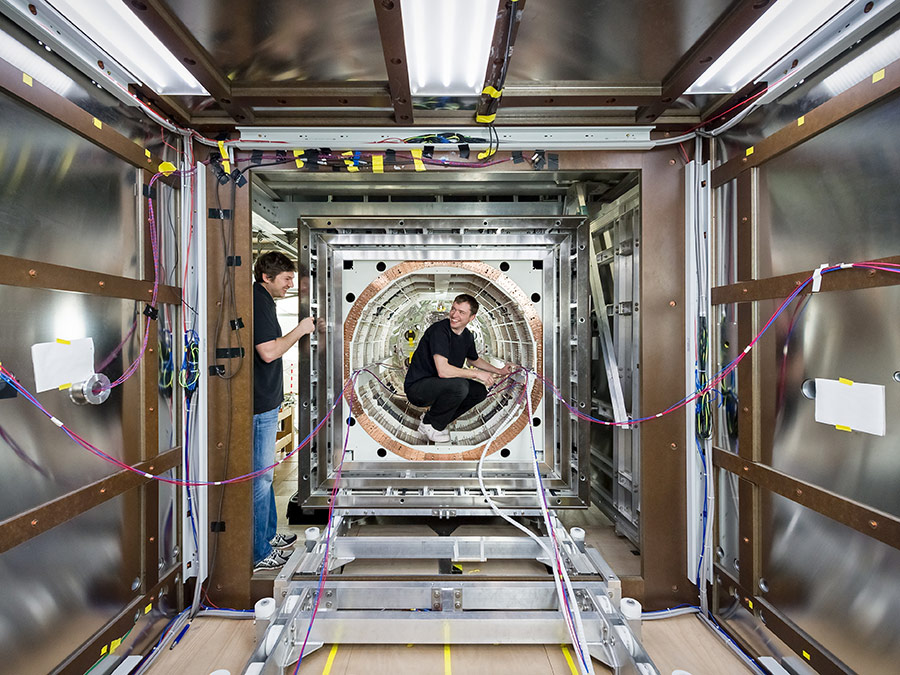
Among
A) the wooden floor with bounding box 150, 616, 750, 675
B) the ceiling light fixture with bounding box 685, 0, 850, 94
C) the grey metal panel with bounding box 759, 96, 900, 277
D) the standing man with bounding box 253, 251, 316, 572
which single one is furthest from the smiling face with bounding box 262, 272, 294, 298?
the grey metal panel with bounding box 759, 96, 900, 277

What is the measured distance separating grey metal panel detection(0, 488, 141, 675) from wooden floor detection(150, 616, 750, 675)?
38 centimetres

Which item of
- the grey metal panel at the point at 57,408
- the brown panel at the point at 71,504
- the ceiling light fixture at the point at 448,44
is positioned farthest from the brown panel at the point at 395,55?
the brown panel at the point at 71,504

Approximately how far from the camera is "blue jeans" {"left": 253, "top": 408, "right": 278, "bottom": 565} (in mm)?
2338

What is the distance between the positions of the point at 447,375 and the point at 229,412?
4.32ft

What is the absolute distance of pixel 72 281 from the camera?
1.48m

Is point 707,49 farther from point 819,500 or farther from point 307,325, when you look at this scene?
point 307,325

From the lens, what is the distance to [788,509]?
5.57 feet

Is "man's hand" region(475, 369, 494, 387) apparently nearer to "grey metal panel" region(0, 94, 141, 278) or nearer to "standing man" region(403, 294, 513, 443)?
"standing man" region(403, 294, 513, 443)

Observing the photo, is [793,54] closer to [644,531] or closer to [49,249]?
[644,531]

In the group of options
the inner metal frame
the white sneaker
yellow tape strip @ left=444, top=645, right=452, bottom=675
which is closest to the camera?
yellow tape strip @ left=444, top=645, right=452, bottom=675

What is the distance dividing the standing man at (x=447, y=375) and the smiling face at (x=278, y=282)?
0.95m

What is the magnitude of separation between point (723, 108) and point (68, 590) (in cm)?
326

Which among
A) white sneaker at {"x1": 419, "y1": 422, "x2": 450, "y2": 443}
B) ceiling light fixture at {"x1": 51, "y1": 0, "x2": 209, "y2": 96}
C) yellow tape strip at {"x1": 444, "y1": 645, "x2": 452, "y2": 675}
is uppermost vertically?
ceiling light fixture at {"x1": 51, "y1": 0, "x2": 209, "y2": 96}

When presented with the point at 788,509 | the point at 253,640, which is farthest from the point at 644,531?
the point at 253,640
